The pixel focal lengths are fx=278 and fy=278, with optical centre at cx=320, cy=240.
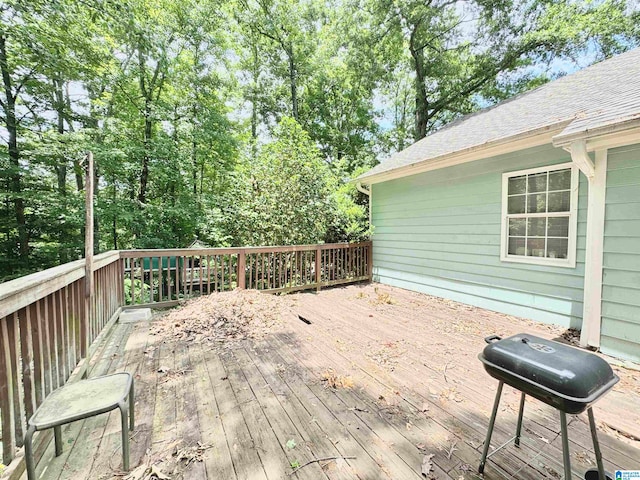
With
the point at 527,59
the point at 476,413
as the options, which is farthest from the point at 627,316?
the point at 527,59

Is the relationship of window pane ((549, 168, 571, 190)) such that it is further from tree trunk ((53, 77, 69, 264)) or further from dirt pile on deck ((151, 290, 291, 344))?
tree trunk ((53, 77, 69, 264))

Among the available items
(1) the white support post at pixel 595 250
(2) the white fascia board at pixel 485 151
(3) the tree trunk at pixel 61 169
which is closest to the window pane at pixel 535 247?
(1) the white support post at pixel 595 250

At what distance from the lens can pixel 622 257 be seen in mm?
2877

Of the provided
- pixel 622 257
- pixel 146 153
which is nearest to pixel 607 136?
pixel 622 257

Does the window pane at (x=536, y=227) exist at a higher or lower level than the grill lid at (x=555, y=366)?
higher

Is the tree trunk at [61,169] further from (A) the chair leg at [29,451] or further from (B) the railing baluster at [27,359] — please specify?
(A) the chair leg at [29,451]

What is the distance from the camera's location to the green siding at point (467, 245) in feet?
12.4

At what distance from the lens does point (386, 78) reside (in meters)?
12.1

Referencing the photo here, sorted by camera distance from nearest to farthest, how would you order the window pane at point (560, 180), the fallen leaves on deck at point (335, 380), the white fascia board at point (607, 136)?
the fallen leaves on deck at point (335, 380), the white fascia board at point (607, 136), the window pane at point (560, 180)

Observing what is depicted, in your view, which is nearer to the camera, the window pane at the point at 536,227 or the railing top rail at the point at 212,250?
the window pane at the point at 536,227

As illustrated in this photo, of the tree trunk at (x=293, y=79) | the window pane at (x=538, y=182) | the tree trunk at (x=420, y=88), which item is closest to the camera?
the window pane at (x=538, y=182)

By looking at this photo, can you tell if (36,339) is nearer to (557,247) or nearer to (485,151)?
(557,247)

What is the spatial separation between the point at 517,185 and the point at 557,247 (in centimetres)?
105

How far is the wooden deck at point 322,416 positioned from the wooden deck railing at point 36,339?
0.34 m
